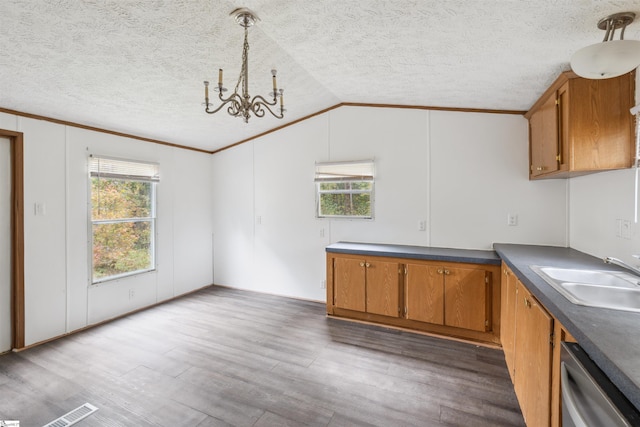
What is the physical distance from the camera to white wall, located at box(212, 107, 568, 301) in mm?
3188

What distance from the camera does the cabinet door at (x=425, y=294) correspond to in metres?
3.00

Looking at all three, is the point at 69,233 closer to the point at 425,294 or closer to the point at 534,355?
the point at 425,294

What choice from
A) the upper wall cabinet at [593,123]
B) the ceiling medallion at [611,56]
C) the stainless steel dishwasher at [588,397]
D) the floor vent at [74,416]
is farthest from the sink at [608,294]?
the floor vent at [74,416]

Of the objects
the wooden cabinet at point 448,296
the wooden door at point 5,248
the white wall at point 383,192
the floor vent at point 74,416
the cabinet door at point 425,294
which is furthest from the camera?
the white wall at point 383,192

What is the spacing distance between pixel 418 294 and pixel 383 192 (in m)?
1.31

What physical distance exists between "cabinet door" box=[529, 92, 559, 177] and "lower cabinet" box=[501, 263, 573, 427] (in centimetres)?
103

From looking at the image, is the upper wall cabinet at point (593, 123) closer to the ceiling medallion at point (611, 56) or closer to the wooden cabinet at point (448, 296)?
the ceiling medallion at point (611, 56)

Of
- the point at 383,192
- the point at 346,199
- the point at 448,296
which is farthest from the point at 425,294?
the point at 346,199

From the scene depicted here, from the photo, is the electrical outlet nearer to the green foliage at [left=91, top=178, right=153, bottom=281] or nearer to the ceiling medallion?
the ceiling medallion

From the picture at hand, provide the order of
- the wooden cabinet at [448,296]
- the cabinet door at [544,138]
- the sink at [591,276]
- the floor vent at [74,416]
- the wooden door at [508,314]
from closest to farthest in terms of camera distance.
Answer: the sink at [591,276], the floor vent at [74,416], the wooden door at [508,314], the cabinet door at [544,138], the wooden cabinet at [448,296]

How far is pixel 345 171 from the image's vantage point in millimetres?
3924

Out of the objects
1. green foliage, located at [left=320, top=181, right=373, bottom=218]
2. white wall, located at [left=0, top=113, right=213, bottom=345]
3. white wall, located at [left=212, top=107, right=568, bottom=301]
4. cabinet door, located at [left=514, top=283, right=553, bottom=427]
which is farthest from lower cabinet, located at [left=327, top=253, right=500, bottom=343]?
white wall, located at [left=0, top=113, right=213, bottom=345]

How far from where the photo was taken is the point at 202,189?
4.83 metres

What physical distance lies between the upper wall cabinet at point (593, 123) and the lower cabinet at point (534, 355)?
96cm
